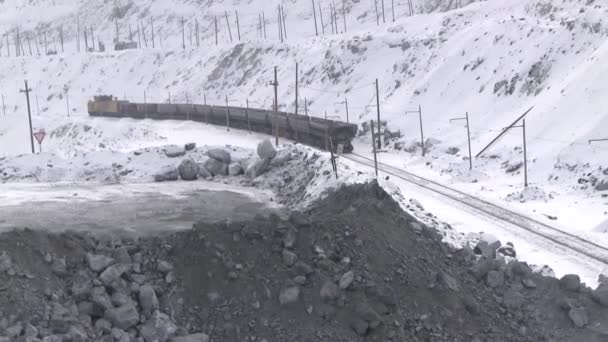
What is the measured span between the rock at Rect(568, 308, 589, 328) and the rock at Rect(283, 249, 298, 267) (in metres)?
5.67

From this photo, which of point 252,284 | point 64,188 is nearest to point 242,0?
point 64,188

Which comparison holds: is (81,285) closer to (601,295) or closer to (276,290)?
(276,290)

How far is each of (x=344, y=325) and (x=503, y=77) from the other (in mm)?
38476

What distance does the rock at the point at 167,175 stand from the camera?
110 ft

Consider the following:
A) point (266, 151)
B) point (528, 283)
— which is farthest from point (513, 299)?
point (266, 151)

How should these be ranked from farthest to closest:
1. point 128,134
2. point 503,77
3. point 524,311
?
point 128,134, point 503,77, point 524,311

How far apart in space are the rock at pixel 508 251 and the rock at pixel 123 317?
1020 cm

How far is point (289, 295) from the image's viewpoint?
13.5 m

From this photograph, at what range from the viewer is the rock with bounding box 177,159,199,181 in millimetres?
33719

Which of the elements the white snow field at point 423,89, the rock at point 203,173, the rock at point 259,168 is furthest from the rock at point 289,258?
the rock at point 203,173

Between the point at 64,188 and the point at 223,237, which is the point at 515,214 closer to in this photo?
the point at 223,237

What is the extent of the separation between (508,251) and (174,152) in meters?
21.8

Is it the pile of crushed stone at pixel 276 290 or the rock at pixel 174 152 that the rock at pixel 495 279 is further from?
the rock at pixel 174 152

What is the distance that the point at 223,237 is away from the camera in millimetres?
14922
